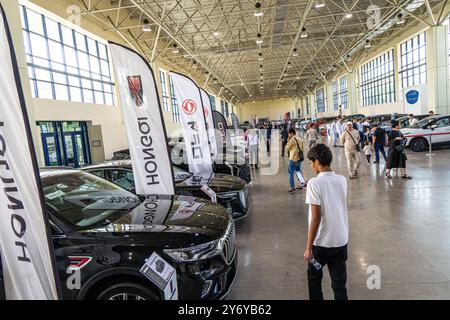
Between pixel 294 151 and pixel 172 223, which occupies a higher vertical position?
pixel 294 151

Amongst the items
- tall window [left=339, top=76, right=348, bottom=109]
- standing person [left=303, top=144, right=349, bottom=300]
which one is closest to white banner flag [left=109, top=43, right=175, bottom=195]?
standing person [left=303, top=144, right=349, bottom=300]

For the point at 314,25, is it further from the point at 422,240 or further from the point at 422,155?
the point at 422,240

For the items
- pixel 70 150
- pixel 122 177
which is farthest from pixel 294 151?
pixel 70 150

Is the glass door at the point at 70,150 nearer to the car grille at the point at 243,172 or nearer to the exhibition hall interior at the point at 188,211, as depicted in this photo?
the exhibition hall interior at the point at 188,211

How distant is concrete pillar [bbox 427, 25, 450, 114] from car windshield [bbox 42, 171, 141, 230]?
68.3 ft

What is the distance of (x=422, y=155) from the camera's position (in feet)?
40.7

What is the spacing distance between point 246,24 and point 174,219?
1886cm

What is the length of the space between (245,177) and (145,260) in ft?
18.8

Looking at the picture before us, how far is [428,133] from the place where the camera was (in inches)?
518

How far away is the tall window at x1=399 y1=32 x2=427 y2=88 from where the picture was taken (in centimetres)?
2108

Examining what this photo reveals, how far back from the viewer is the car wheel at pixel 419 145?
13414mm

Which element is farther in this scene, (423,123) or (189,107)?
(423,123)

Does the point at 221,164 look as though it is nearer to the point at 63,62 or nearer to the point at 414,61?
the point at 63,62
